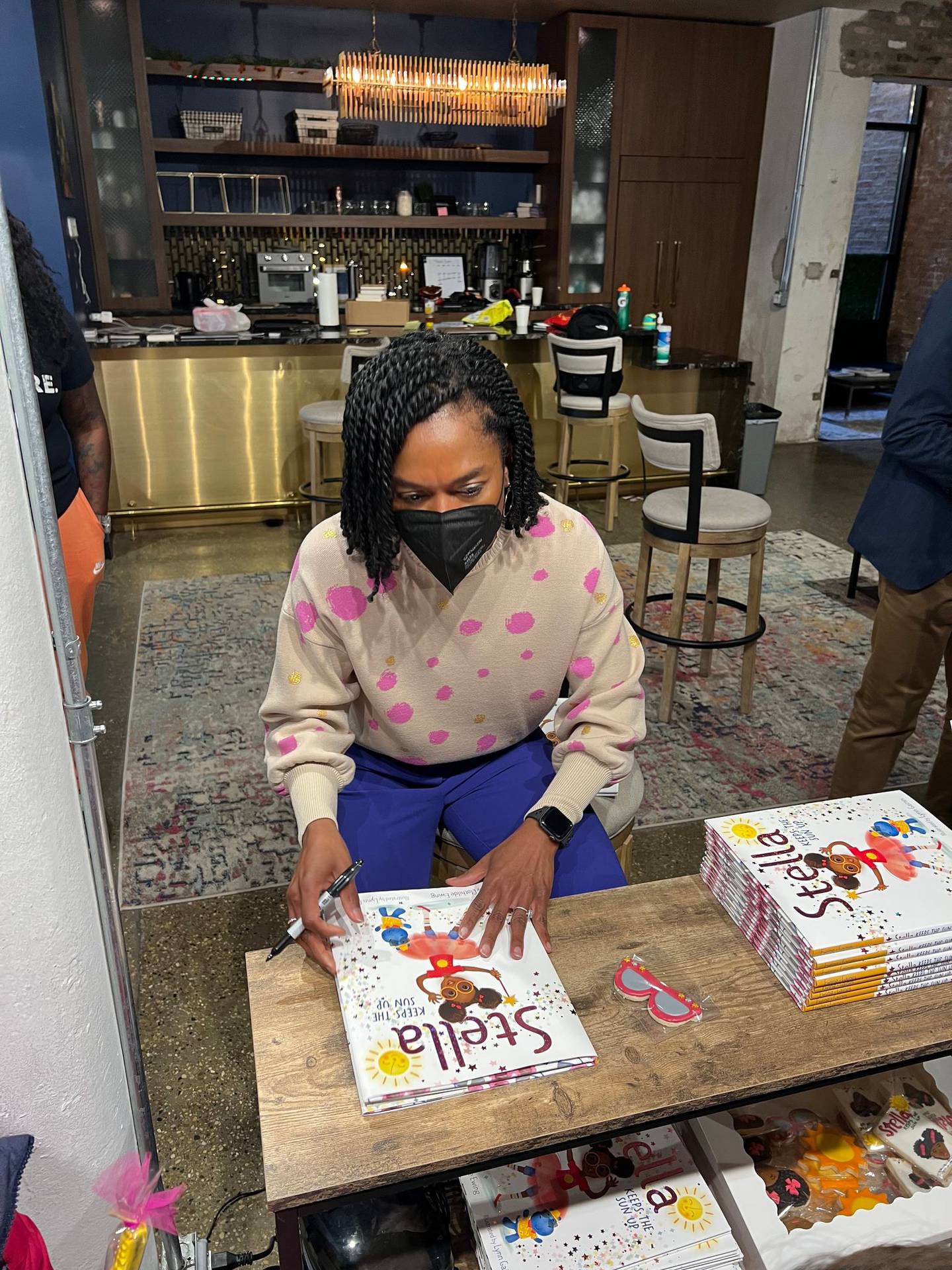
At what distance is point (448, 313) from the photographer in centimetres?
672

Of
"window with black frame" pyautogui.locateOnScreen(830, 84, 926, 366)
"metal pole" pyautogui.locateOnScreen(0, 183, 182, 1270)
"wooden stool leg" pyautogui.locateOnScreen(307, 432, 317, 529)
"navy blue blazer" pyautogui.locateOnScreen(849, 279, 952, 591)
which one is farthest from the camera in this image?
"window with black frame" pyautogui.locateOnScreen(830, 84, 926, 366)

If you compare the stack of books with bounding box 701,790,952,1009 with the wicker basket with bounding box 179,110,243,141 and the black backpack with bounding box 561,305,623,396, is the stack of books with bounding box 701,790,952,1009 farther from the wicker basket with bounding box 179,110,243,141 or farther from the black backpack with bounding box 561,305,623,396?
the wicker basket with bounding box 179,110,243,141

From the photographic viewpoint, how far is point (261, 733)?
3070 millimetres

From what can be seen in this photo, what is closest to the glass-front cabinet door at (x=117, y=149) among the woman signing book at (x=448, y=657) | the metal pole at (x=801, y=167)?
the metal pole at (x=801, y=167)

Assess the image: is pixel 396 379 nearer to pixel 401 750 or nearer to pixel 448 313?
pixel 401 750

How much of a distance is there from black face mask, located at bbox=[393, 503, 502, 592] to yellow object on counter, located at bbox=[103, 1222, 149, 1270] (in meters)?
0.89

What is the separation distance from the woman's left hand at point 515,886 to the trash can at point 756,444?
4.76 meters

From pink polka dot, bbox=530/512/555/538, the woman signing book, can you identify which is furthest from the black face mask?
pink polka dot, bbox=530/512/555/538

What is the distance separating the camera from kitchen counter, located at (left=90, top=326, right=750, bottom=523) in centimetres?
495

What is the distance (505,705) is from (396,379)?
58 centimetres

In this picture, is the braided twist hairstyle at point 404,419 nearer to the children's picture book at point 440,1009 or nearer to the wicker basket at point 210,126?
the children's picture book at point 440,1009

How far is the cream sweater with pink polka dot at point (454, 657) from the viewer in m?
1.50

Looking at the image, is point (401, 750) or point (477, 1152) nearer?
point (477, 1152)

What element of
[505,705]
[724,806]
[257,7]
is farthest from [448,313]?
[505,705]
